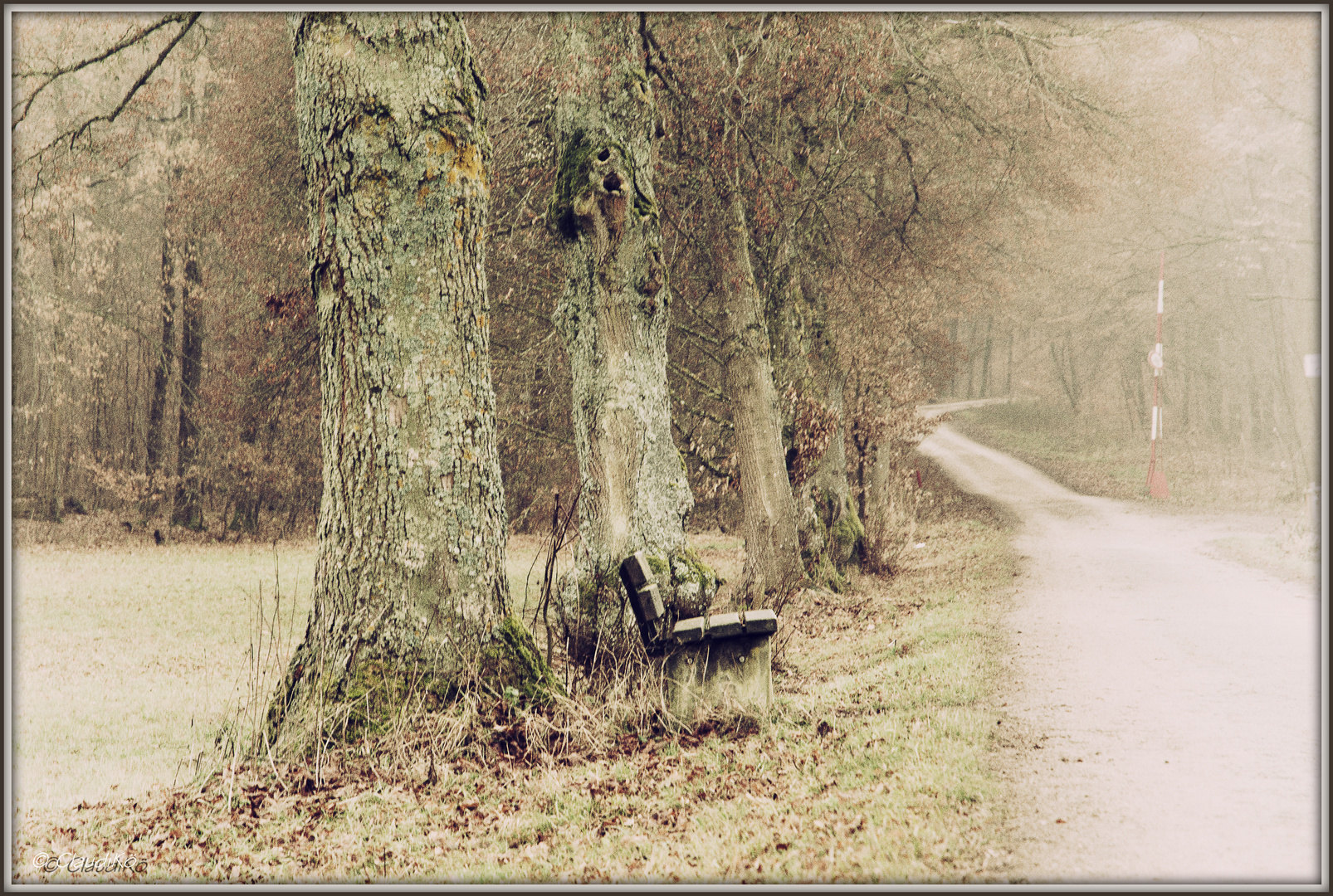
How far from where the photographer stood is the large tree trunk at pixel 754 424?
1033 cm

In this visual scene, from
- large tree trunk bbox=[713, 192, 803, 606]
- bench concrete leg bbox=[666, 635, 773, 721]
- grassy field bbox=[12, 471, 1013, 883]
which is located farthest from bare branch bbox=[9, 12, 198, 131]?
large tree trunk bbox=[713, 192, 803, 606]

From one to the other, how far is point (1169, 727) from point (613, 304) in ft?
15.9

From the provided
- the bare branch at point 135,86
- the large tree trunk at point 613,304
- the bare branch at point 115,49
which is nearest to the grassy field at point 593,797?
the large tree trunk at point 613,304

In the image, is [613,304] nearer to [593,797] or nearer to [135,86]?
[135,86]

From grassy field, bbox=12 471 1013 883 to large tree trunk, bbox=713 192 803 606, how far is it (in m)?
2.83

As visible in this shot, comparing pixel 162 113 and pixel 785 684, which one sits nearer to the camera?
pixel 785 684

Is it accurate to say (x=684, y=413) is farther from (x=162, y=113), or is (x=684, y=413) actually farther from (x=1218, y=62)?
(x=162, y=113)

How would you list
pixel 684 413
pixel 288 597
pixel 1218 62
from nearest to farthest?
1. pixel 1218 62
2. pixel 288 597
3. pixel 684 413

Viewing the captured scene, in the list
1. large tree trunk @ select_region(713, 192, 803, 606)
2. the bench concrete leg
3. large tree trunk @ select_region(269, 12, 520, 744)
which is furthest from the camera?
large tree trunk @ select_region(713, 192, 803, 606)

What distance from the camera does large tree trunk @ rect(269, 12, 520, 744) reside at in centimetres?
475

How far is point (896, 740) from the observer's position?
188 inches

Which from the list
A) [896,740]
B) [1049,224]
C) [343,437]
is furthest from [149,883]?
[1049,224]

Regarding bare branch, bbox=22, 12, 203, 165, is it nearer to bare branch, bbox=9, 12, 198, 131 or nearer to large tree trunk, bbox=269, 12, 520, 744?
bare branch, bbox=9, 12, 198, 131

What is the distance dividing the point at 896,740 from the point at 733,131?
277 inches
